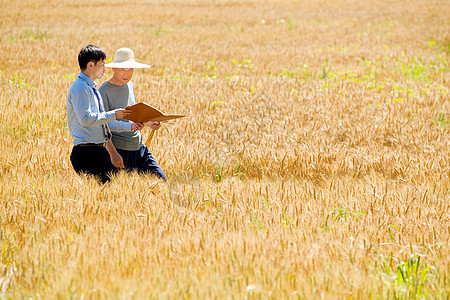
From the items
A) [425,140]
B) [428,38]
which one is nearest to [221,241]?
[425,140]

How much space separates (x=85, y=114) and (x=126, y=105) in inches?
30.0

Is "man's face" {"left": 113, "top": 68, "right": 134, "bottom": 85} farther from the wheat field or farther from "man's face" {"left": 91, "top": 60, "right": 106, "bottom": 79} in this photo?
the wheat field

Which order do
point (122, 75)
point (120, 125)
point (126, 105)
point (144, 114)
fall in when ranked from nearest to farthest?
point (144, 114) < point (120, 125) < point (122, 75) < point (126, 105)

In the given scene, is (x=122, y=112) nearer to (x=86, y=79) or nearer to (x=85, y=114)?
(x=85, y=114)

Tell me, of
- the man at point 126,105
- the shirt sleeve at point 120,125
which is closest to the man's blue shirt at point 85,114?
the shirt sleeve at point 120,125

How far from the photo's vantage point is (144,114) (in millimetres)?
4172

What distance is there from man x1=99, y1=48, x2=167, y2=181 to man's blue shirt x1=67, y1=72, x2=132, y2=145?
0.30 m

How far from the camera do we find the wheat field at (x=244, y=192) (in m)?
2.59

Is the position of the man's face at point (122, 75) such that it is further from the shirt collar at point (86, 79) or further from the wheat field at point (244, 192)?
the wheat field at point (244, 192)

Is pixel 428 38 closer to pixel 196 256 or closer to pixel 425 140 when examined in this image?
pixel 425 140

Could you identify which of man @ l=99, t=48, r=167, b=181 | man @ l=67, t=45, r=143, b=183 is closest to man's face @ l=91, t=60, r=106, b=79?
man @ l=67, t=45, r=143, b=183

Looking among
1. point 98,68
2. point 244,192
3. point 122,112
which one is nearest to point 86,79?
point 98,68

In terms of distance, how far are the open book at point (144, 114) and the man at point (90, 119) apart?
71 millimetres

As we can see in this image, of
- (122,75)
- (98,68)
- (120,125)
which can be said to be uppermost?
(98,68)
